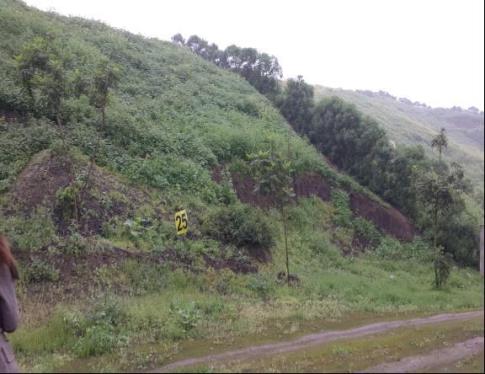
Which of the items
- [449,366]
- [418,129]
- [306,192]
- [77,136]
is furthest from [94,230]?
[418,129]

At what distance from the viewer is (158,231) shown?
17844 mm

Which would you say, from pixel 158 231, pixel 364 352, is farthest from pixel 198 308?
pixel 364 352

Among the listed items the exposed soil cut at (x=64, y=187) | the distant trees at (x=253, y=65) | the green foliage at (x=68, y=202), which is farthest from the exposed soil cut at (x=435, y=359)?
the distant trees at (x=253, y=65)

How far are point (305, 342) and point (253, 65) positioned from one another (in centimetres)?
3741

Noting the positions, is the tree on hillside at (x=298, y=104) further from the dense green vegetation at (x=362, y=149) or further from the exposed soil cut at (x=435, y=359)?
the exposed soil cut at (x=435, y=359)

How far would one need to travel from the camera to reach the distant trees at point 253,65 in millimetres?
43125

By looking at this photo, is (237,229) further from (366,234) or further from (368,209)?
(368,209)

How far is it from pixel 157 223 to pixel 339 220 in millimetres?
13040

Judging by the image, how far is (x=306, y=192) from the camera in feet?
93.9

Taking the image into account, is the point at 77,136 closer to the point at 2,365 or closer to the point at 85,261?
the point at 85,261

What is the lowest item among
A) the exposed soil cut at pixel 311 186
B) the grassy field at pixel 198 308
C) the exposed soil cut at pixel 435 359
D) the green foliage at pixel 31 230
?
the grassy field at pixel 198 308

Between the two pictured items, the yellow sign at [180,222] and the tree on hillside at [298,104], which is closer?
the yellow sign at [180,222]

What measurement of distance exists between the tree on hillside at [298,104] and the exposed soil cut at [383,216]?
30.3 ft

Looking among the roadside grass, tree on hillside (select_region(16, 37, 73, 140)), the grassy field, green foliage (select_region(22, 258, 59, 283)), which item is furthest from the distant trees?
the roadside grass
